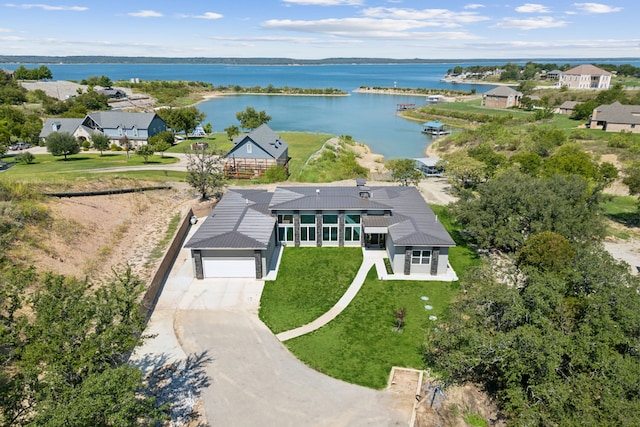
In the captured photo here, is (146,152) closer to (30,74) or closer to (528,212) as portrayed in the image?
(528,212)

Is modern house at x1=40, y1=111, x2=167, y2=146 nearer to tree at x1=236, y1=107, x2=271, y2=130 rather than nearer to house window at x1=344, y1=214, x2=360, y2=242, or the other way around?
tree at x1=236, y1=107, x2=271, y2=130

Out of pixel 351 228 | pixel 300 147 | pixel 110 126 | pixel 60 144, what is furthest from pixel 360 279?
pixel 110 126

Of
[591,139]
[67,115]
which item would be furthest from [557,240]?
[67,115]

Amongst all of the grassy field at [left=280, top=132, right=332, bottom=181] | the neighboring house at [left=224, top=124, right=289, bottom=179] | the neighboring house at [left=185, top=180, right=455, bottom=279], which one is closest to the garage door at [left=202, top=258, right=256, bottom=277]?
the neighboring house at [left=185, top=180, right=455, bottom=279]

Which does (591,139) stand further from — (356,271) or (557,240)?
(356,271)

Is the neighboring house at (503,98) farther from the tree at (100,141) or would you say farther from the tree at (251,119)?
the tree at (100,141)
